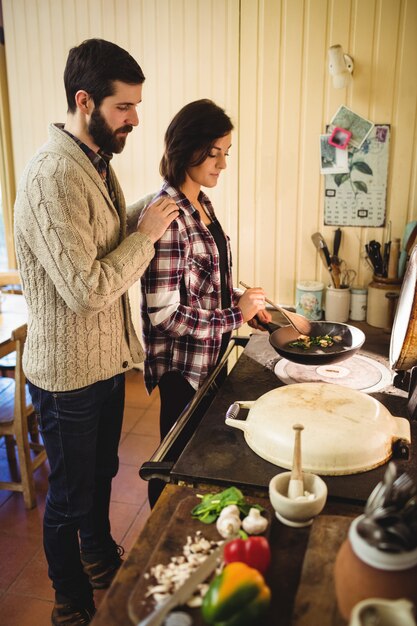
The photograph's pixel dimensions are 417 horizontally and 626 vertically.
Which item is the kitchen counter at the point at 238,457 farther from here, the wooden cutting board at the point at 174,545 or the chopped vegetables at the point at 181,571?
the chopped vegetables at the point at 181,571

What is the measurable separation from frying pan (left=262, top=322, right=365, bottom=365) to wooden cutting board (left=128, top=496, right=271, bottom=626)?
604 millimetres

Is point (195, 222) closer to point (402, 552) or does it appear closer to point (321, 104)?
point (402, 552)

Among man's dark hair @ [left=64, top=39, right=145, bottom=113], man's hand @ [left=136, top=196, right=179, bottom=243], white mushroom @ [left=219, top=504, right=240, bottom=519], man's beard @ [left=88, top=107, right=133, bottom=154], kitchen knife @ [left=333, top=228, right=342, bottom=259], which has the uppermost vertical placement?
man's dark hair @ [left=64, top=39, right=145, bottom=113]

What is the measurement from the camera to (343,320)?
A: 2752 mm

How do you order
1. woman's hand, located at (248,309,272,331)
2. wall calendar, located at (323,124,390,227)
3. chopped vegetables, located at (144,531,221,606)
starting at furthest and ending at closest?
wall calendar, located at (323,124,390,227), woman's hand, located at (248,309,272,331), chopped vegetables, located at (144,531,221,606)

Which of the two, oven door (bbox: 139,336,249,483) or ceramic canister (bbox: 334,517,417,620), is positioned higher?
ceramic canister (bbox: 334,517,417,620)

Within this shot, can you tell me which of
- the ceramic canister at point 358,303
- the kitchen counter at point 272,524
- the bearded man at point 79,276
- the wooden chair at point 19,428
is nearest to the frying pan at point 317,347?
the kitchen counter at point 272,524

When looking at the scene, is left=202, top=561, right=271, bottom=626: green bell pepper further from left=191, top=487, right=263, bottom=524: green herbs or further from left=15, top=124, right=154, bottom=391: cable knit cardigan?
left=15, top=124, right=154, bottom=391: cable knit cardigan

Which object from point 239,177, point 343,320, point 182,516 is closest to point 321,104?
point 239,177

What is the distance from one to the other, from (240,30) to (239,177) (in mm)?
756

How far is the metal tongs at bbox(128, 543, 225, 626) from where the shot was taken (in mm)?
716

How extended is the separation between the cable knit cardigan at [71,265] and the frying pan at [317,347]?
50 centimetres

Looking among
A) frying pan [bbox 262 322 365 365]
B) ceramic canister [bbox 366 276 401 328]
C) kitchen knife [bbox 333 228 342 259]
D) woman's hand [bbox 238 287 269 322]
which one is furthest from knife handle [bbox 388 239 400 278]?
woman's hand [bbox 238 287 269 322]

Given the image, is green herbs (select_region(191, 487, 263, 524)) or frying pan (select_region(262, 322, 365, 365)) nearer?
green herbs (select_region(191, 487, 263, 524))
